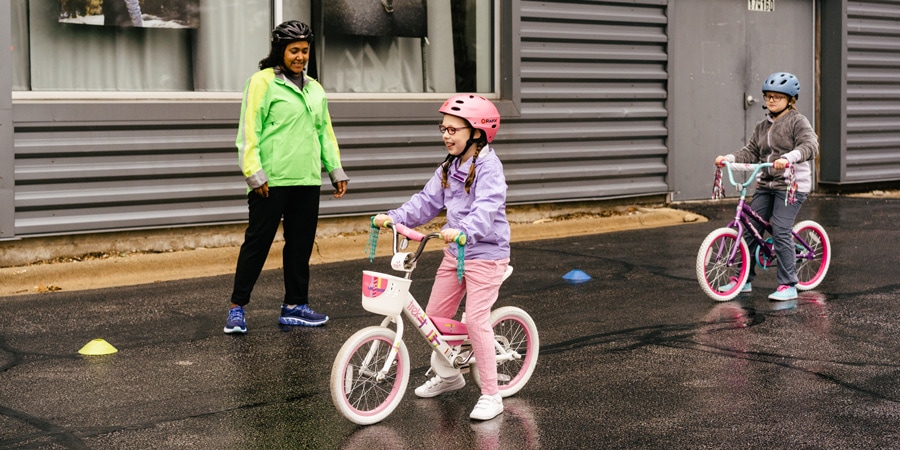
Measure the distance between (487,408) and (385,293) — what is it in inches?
29.8

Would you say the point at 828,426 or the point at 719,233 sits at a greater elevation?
Answer: the point at 719,233

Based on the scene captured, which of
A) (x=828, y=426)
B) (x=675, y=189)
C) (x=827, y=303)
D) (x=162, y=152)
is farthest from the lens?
(x=675, y=189)

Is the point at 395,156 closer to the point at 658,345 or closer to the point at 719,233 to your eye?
the point at 719,233

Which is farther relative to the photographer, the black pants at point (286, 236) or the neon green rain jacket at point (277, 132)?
the black pants at point (286, 236)

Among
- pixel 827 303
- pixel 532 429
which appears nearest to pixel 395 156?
pixel 827 303

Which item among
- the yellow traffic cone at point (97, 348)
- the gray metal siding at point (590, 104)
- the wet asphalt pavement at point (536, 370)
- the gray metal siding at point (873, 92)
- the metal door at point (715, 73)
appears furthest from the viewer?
the gray metal siding at point (873, 92)

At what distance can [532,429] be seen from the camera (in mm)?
5520

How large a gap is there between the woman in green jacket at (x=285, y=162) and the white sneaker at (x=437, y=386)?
196 centimetres

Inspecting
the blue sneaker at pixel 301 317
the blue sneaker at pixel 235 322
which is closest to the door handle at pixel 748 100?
the blue sneaker at pixel 301 317

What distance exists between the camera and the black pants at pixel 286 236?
776 cm

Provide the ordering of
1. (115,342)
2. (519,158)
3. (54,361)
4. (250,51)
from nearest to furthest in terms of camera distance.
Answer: (54,361) → (115,342) → (250,51) → (519,158)

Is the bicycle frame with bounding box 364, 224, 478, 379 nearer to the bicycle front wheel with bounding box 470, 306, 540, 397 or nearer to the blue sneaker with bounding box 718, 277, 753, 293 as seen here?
the bicycle front wheel with bounding box 470, 306, 540, 397

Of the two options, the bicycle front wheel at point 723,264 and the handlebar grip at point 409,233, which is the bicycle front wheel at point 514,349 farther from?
the bicycle front wheel at point 723,264

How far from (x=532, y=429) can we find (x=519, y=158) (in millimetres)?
7315
